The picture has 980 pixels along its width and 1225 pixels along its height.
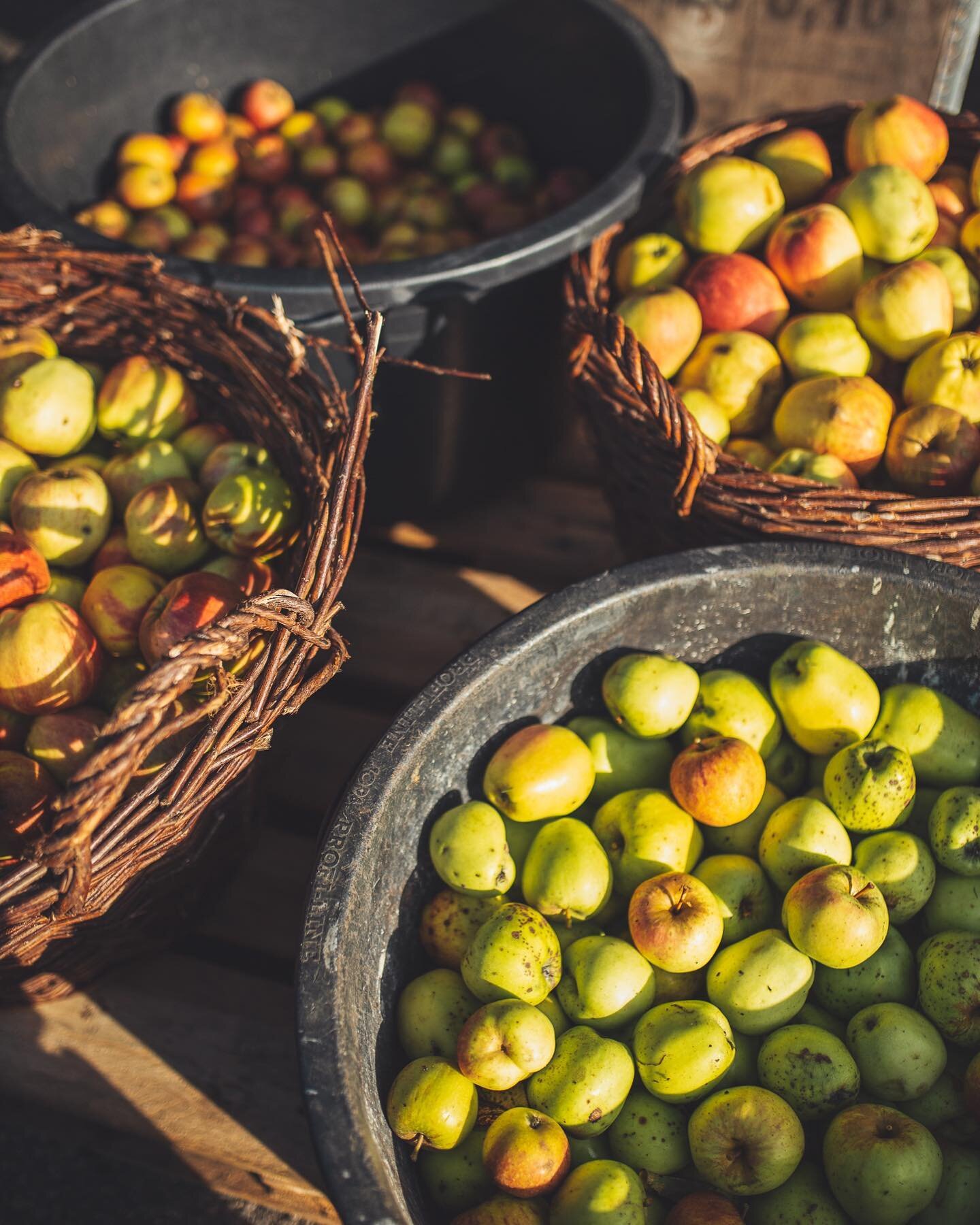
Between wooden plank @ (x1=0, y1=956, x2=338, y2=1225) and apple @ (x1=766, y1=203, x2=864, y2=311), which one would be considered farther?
apple @ (x1=766, y1=203, x2=864, y2=311)

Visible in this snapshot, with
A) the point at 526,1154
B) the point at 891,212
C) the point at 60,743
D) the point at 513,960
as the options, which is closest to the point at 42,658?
the point at 60,743

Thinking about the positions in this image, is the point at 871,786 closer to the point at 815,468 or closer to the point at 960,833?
the point at 960,833

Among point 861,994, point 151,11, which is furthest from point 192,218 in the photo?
point 861,994

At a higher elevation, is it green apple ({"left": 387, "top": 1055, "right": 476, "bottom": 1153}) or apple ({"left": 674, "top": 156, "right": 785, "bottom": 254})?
apple ({"left": 674, "top": 156, "right": 785, "bottom": 254})

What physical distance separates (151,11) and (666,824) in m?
2.09

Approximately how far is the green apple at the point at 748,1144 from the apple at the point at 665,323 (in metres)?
1.05

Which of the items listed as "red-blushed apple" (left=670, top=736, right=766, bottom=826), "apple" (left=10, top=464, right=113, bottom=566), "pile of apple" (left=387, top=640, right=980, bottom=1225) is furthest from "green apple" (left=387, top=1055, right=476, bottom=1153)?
"apple" (left=10, top=464, right=113, bottom=566)

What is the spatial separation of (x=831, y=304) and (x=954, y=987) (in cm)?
110

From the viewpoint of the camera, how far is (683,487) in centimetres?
132

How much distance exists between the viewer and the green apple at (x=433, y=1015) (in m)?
1.04

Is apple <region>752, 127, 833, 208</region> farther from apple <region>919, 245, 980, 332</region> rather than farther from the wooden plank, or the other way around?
the wooden plank

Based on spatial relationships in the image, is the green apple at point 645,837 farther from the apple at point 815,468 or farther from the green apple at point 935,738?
the apple at point 815,468

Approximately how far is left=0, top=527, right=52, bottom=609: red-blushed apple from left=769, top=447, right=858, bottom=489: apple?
42.3 inches

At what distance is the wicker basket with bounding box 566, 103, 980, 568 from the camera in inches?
49.4
